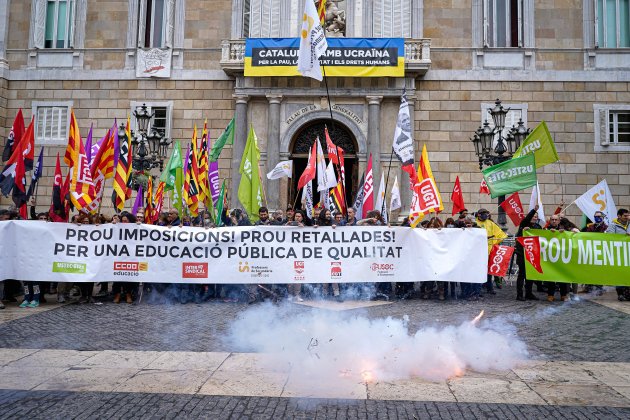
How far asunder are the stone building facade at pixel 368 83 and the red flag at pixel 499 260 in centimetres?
810

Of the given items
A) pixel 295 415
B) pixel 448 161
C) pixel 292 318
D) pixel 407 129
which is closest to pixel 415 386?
pixel 295 415

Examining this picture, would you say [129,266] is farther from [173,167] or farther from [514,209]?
[514,209]

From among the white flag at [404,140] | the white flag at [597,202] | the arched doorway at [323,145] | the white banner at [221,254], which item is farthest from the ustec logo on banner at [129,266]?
the white flag at [597,202]

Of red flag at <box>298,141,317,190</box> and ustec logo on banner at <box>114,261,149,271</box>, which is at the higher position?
red flag at <box>298,141,317,190</box>

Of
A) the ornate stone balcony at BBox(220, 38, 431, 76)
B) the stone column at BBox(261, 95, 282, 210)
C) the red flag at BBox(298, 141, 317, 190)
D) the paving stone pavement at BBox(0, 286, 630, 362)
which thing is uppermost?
the ornate stone balcony at BBox(220, 38, 431, 76)

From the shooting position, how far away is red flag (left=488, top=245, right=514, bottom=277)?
10609 millimetres

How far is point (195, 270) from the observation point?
1001 centimetres

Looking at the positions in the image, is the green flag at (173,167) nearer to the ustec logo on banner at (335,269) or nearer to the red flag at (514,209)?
the ustec logo on banner at (335,269)

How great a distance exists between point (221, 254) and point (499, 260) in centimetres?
548

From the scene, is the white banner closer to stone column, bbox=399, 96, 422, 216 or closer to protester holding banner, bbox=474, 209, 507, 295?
protester holding banner, bbox=474, 209, 507, 295

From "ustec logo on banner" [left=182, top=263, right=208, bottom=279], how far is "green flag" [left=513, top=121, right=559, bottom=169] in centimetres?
673

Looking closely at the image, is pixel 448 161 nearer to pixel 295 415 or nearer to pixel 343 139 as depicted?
Answer: pixel 343 139

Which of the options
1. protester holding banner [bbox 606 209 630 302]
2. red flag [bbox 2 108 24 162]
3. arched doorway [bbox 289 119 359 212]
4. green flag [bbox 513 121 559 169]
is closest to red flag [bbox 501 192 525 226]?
green flag [bbox 513 121 559 169]

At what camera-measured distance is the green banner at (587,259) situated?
33.0 feet
